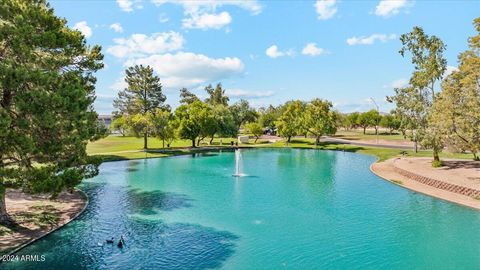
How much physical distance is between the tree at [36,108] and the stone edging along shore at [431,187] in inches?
1252

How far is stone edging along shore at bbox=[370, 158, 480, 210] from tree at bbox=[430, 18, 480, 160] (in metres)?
5.09

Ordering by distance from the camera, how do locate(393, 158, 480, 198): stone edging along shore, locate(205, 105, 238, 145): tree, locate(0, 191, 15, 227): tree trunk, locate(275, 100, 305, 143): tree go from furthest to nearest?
locate(275, 100, 305, 143): tree → locate(205, 105, 238, 145): tree → locate(393, 158, 480, 198): stone edging along shore → locate(0, 191, 15, 227): tree trunk

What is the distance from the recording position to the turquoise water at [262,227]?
62.3 feet

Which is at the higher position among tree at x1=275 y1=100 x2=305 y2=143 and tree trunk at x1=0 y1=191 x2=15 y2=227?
tree at x1=275 y1=100 x2=305 y2=143

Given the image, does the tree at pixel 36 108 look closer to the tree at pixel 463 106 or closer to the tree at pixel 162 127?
the tree at pixel 463 106

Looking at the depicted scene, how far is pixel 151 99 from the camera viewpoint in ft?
273

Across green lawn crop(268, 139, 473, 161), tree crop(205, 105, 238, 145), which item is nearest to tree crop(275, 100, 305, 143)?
green lawn crop(268, 139, 473, 161)

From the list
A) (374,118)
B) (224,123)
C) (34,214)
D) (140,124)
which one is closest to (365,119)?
(374,118)

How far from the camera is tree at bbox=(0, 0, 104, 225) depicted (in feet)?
59.4

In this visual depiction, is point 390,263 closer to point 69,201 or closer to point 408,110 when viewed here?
point 69,201

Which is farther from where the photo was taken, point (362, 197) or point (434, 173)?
point (434, 173)

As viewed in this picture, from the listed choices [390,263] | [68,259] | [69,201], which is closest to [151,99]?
[69,201]

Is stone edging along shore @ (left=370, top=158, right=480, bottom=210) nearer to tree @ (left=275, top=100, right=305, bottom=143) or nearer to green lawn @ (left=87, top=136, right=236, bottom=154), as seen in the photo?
tree @ (left=275, top=100, right=305, bottom=143)

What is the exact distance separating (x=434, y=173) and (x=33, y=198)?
43.3 meters
